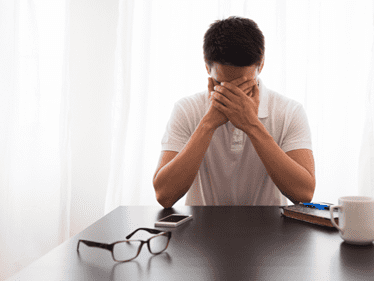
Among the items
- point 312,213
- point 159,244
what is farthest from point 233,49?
point 159,244

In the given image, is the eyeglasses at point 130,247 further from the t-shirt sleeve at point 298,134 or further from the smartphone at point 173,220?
the t-shirt sleeve at point 298,134

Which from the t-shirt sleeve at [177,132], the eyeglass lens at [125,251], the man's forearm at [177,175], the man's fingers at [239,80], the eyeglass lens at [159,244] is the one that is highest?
the man's fingers at [239,80]

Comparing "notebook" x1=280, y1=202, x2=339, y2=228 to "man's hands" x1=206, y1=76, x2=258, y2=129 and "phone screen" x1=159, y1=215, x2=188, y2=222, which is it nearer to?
"phone screen" x1=159, y1=215, x2=188, y2=222

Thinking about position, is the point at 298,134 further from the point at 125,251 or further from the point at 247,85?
the point at 125,251

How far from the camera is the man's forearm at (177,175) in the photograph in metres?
1.06

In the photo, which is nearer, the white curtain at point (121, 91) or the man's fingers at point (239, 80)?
the man's fingers at point (239, 80)

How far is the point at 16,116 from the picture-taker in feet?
6.82

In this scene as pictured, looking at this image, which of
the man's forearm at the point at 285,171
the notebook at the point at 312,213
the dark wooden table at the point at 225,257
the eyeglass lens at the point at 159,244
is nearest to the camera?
the dark wooden table at the point at 225,257

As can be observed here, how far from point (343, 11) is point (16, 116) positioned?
2198 millimetres

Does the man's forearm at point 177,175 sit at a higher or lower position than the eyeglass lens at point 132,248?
higher

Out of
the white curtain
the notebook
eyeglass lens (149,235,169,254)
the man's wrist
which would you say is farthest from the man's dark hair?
the white curtain

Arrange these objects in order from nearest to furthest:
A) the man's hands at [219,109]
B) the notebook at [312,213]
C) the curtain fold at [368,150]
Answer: the notebook at [312,213], the man's hands at [219,109], the curtain fold at [368,150]

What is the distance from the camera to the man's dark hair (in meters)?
1.07

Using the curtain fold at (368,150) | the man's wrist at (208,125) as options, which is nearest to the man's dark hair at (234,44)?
the man's wrist at (208,125)
